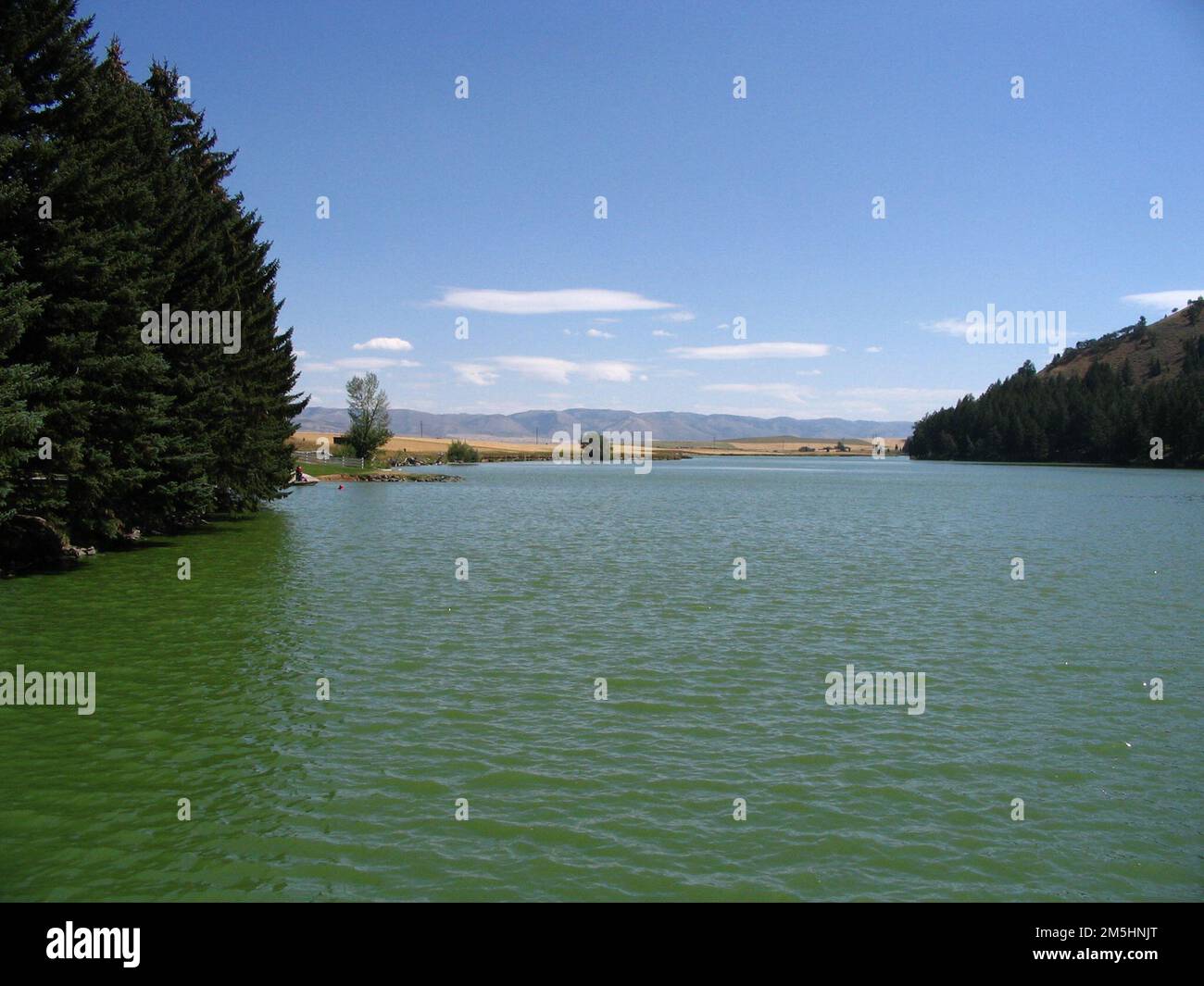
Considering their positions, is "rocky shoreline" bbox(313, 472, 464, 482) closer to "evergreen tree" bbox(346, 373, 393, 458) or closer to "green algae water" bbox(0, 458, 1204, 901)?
"evergreen tree" bbox(346, 373, 393, 458)

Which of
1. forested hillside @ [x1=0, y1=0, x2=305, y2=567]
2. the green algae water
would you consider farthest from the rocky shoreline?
the green algae water

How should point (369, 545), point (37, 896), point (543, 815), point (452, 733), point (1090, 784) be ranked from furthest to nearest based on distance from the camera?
point (369, 545), point (452, 733), point (1090, 784), point (543, 815), point (37, 896)

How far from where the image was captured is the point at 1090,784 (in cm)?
1394

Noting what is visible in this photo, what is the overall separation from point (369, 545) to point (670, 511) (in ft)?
107

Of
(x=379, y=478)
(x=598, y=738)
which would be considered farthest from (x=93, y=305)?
(x=379, y=478)

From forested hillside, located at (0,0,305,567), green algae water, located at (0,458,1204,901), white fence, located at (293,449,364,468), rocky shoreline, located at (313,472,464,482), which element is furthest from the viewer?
white fence, located at (293,449,364,468)

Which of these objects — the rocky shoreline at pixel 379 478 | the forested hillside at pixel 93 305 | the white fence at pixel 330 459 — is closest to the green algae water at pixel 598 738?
the forested hillside at pixel 93 305

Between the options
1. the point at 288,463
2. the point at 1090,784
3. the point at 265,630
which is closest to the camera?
the point at 1090,784

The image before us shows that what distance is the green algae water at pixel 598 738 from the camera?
35.6 ft

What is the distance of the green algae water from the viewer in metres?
10.8

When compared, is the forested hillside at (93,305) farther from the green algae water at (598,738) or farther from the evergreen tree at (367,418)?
the evergreen tree at (367,418)

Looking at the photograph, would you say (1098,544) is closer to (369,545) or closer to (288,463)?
(369,545)
